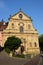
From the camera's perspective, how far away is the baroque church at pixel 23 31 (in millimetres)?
62612

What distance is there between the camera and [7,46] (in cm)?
5056

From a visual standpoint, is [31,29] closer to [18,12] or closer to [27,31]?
[27,31]

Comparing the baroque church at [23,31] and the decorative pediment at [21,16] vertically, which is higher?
the decorative pediment at [21,16]

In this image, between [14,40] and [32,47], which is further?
[32,47]

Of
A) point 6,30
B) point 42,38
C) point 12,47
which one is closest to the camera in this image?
point 12,47

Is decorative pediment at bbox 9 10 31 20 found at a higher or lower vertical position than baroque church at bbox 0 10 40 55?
higher

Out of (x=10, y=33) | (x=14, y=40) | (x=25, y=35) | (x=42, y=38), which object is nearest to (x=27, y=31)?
(x=25, y=35)

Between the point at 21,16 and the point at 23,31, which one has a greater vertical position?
the point at 21,16

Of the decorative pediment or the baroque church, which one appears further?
the decorative pediment

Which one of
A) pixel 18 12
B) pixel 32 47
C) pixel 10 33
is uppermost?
pixel 18 12

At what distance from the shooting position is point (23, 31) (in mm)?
63688

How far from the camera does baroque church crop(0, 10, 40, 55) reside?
205ft

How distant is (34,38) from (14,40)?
45.2ft

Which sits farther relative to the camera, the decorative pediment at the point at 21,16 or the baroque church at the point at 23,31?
the decorative pediment at the point at 21,16
